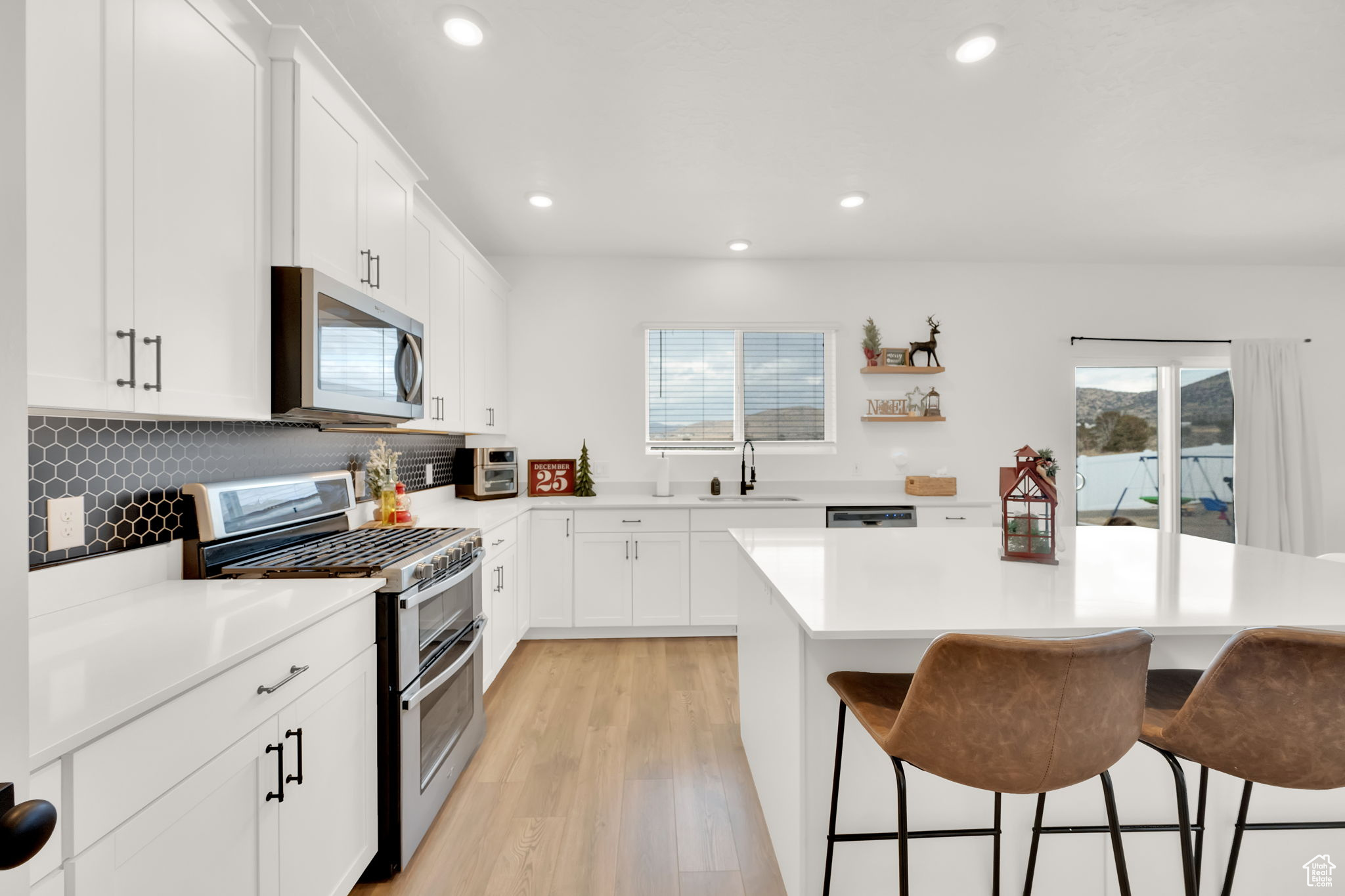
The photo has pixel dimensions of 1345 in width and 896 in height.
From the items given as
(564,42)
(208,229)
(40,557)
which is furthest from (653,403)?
(40,557)

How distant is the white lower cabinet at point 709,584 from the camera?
3768 mm

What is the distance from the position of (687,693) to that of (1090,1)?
313 cm

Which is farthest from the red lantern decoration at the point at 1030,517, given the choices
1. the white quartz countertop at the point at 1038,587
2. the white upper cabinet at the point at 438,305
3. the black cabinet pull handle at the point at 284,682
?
the white upper cabinet at the point at 438,305

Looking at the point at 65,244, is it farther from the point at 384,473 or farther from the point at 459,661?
the point at 384,473

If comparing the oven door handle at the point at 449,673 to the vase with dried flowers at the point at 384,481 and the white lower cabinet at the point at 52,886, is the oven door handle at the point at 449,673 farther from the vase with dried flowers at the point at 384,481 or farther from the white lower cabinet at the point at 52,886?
the white lower cabinet at the point at 52,886

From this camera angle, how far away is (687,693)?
9.68 ft

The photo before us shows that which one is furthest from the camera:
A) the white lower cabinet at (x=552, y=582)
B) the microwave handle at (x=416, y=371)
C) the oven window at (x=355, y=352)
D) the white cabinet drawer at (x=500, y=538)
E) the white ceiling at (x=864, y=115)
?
the white lower cabinet at (x=552, y=582)

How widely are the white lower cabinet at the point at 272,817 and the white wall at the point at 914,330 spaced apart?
286cm

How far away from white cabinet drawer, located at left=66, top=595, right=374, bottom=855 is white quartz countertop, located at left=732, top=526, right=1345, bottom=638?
111cm

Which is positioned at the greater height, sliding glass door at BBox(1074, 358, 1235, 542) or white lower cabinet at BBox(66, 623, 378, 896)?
sliding glass door at BBox(1074, 358, 1235, 542)

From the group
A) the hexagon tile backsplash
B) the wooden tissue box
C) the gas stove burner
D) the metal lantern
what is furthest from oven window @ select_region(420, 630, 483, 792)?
the metal lantern

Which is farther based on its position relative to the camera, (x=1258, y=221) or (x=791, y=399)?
(x=791, y=399)

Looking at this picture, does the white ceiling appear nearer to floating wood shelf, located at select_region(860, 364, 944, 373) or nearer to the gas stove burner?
floating wood shelf, located at select_region(860, 364, 944, 373)

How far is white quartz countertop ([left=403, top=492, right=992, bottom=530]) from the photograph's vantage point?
3285mm
